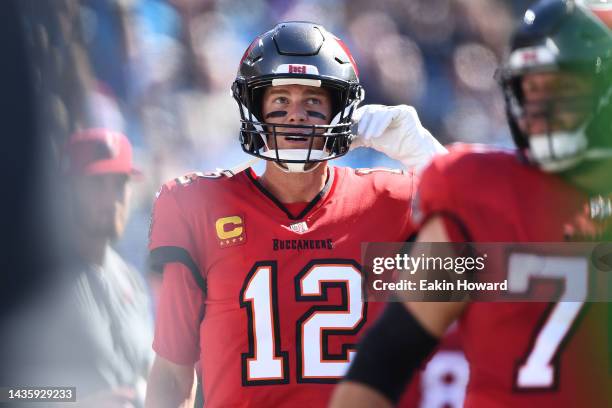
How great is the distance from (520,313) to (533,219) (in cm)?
14

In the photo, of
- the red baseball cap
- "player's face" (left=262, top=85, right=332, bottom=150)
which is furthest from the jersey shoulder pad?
the red baseball cap

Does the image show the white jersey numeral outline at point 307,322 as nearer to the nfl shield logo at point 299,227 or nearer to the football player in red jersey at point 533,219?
the nfl shield logo at point 299,227

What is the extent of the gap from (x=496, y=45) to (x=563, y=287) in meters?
1.03

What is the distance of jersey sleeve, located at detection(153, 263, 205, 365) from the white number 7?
30.7 inches

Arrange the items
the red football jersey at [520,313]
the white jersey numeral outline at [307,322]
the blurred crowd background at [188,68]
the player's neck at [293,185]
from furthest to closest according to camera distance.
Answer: the blurred crowd background at [188,68]
the player's neck at [293,185]
the white jersey numeral outline at [307,322]
the red football jersey at [520,313]

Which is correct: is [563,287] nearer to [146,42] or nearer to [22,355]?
[146,42]

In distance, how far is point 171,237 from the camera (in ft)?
6.34

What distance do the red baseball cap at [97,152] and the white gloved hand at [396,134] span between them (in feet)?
2.07

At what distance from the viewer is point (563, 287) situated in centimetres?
132

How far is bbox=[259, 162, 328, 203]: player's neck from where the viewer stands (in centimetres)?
198

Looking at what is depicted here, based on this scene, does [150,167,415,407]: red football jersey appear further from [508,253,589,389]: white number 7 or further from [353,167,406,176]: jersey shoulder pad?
[508,253,589,389]: white number 7

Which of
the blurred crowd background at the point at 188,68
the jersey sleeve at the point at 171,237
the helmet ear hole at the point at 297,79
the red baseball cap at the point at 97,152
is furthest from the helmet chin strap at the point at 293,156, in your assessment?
the red baseball cap at the point at 97,152

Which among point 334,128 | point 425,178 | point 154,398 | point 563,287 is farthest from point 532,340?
point 154,398

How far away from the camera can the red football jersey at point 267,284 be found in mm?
1864
